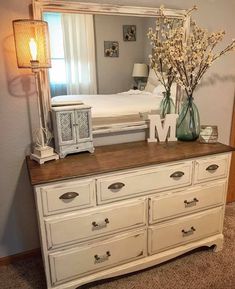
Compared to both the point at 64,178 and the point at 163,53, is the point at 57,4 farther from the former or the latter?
the point at 64,178

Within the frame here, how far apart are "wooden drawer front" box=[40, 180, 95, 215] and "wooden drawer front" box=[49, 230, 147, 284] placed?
0.94 feet

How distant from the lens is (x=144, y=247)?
176cm

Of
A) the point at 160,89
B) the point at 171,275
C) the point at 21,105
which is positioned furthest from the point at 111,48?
the point at 171,275

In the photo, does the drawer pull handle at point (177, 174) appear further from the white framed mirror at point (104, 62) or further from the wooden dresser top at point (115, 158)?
the white framed mirror at point (104, 62)

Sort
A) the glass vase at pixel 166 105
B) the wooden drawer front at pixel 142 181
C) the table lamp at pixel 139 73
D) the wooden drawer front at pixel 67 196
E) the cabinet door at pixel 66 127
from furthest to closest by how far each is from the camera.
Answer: the glass vase at pixel 166 105 < the table lamp at pixel 139 73 < the cabinet door at pixel 66 127 < the wooden drawer front at pixel 142 181 < the wooden drawer front at pixel 67 196

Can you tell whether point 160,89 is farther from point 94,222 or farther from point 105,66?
point 94,222

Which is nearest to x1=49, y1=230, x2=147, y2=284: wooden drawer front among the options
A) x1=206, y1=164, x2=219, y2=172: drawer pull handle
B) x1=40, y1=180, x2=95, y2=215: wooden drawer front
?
x1=40, y1=180, x2=95, y2=215: wooden drawer front

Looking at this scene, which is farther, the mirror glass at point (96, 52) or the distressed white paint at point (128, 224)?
the mirror glass at point (96, 52)

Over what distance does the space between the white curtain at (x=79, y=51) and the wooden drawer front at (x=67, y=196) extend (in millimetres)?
701

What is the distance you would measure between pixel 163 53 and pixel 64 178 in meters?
1.11

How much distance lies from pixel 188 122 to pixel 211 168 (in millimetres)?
386

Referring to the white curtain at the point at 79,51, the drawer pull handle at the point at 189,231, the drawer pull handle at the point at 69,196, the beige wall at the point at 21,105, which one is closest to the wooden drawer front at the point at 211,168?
the drawer pull handle at the point at 189,231

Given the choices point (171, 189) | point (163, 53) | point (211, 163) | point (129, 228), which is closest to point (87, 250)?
point (129, 228)

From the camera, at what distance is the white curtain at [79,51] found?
5.55ft
